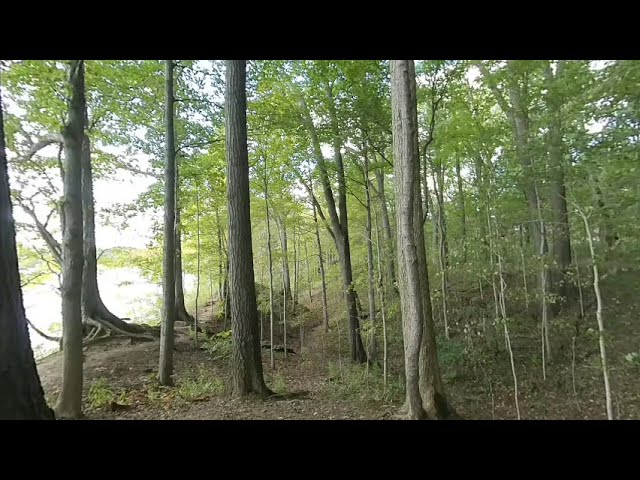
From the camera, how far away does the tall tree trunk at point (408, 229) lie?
280 centimetres

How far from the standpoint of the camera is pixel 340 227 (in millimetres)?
6590

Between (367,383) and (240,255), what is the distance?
278 cm

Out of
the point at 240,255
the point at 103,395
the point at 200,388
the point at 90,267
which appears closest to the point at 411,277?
the point at 240,255

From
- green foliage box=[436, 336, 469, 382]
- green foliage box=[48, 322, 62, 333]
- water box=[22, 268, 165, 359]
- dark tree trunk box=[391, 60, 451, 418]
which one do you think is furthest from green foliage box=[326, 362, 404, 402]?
green foliage box=[48, 322, 62, 333]

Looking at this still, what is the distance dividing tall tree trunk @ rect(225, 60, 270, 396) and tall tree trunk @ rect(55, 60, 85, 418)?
1389 mm

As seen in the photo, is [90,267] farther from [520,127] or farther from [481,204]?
[520,127]

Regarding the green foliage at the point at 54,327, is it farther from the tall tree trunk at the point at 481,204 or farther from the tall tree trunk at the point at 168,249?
the tall tree trunk at the point at 481,204

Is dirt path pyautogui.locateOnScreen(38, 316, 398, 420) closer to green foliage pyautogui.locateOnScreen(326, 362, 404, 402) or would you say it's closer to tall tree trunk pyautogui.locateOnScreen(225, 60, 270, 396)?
green foliage pyautogui.locateOnScreen(326, 362, 404, 402)

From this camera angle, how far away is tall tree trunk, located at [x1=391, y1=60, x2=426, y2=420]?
2.80 m

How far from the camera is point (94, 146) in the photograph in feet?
20.9
